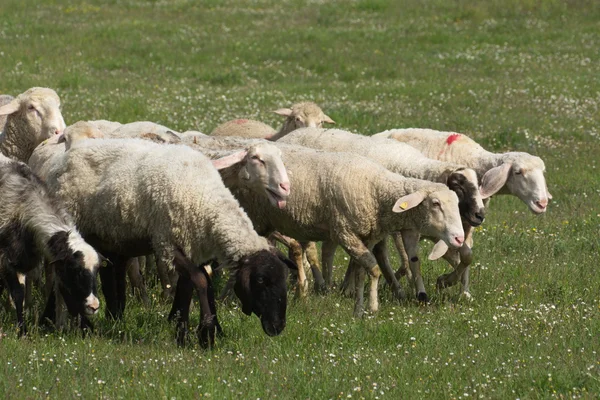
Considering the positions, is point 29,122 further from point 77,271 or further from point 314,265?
point 77,271

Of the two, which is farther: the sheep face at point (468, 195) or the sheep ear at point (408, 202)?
the sheep face at point (468, 195)

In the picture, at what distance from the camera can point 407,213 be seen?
33.6 feet

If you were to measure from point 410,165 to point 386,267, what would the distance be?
121cm

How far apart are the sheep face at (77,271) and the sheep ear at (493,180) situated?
15.1 feet

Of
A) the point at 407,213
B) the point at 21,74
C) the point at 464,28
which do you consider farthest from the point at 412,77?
the point at 407,213

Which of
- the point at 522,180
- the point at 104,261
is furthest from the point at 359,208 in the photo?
the point at 104,261

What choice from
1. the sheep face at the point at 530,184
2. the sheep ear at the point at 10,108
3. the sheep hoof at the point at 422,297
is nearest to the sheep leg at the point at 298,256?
the sheep hoof at the point at 422,297

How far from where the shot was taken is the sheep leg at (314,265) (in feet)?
37.5

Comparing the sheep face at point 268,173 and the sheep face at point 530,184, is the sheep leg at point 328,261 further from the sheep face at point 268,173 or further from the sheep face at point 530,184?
the sheep face at point 530,184

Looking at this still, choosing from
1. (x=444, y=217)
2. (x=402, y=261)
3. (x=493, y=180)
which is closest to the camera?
(x=444, y=217)

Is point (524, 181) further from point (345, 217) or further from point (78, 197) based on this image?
point (78, 197)

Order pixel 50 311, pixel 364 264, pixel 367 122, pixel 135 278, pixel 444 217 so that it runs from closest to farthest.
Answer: pixel 50 311, pixel 444 217, pixel 364 264, pixel 135 278, pixel 367 122

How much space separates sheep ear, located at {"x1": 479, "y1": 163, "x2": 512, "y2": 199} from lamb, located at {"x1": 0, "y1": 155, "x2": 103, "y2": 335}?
4586mm

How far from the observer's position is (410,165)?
11.4 m
